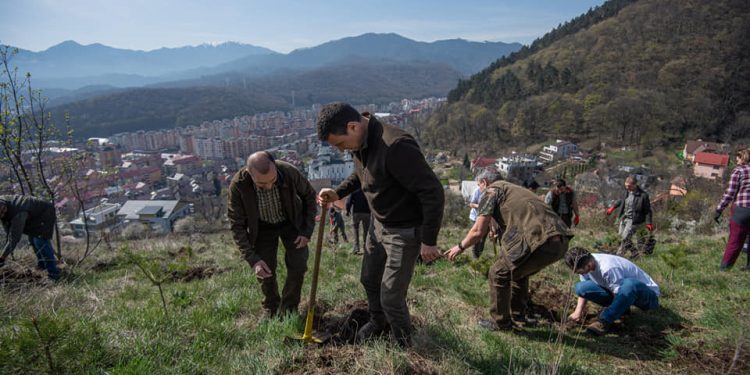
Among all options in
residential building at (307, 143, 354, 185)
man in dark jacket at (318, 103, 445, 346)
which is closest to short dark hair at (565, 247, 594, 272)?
man in dark jacket at (318, 103, 445, 346)

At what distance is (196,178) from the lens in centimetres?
6316

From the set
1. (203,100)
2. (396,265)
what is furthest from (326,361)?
(203,100)

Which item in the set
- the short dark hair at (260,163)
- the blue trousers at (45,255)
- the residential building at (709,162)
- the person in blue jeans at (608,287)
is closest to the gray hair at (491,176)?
the person in blue jeans at (608,287)

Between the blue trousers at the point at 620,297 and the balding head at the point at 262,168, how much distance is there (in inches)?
125

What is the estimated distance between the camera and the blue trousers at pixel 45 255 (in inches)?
229

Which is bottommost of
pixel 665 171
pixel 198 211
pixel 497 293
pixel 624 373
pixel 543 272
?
pixel 198 211

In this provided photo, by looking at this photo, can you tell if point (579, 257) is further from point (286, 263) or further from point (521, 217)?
point (286, 263)

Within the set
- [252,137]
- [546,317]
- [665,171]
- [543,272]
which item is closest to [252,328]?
[546,317]

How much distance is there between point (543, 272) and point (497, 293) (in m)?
2.19

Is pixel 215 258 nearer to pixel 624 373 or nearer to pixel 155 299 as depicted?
pixel 155 299

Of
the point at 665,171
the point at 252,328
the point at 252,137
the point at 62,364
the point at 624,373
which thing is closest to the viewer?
the point at 62,364

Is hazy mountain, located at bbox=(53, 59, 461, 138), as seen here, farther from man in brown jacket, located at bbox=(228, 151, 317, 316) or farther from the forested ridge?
man in brown jacket, located at bbox=(228, 151, 317, 316)

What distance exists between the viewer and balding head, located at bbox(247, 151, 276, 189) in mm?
3248

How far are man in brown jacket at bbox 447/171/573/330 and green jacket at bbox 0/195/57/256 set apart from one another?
19.6ft
